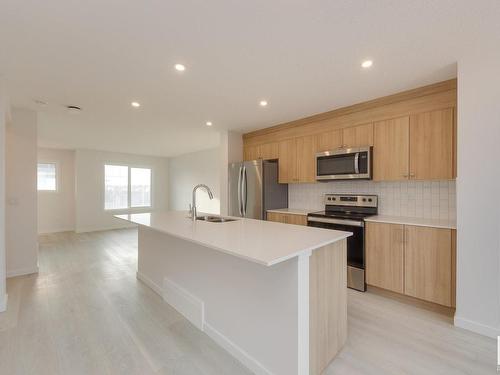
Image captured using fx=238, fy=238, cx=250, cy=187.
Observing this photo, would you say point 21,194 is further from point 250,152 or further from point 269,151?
point 269,151

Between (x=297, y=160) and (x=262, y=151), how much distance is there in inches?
33.2

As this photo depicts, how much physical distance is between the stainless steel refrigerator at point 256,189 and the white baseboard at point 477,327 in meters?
2.58

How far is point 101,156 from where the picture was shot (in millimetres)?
7062

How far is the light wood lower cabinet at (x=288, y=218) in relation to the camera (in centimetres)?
350

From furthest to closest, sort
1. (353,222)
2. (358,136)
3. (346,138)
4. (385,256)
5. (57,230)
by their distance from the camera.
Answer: (57,230), (346,138), (358,136), (353,222), (385,256)

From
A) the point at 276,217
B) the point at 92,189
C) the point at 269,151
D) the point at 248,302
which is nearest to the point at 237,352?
the point at 248,302

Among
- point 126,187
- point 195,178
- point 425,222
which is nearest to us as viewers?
point 425,222

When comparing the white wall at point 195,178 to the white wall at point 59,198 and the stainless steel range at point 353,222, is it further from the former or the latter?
the stainless steel range at point 353,222

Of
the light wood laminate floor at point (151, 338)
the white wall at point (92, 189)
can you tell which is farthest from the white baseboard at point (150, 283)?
the white wall at point (92, 189)

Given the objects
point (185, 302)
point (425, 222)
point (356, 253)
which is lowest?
point (185, 302)

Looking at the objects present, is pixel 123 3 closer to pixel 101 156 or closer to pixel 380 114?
pixel 380 114

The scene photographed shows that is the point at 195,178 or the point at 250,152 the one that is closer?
the point at 250,152

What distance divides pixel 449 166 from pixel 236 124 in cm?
303

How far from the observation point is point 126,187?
768 cm
